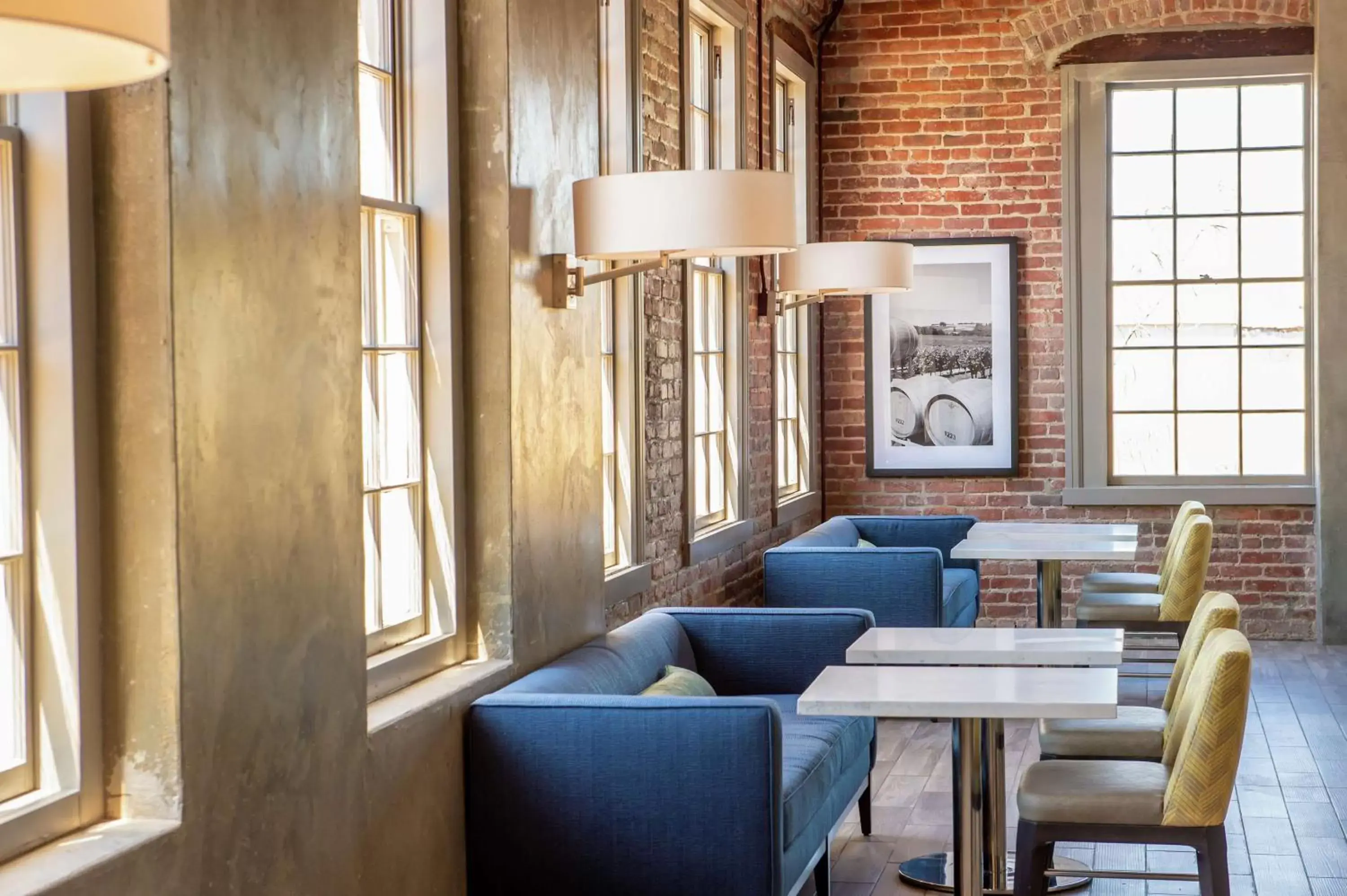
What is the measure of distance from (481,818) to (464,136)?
5.65ft

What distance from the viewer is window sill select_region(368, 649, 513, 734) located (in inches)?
138

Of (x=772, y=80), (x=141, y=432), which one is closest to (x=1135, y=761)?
(x=141, y=432)

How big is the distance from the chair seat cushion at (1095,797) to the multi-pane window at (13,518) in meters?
2.24

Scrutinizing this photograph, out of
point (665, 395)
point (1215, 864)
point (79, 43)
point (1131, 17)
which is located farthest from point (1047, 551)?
point (79, 43)

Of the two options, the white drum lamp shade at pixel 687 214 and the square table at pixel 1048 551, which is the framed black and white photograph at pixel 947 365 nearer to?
the square table at pixel 1048 551

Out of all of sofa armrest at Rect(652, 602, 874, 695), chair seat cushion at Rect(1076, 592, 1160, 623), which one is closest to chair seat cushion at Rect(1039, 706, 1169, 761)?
Answer: sofa armrest at Rect(652, 602, 874, 695)

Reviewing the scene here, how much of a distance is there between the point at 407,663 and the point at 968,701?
133 centimetres

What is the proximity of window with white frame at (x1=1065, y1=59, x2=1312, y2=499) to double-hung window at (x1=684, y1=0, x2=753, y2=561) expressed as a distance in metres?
2.85

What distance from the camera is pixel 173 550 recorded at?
2598mm

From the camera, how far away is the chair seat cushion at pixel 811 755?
4.00m

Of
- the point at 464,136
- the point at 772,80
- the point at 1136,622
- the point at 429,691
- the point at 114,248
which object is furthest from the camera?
the point at 772,80

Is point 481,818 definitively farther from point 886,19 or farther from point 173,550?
point 886,19

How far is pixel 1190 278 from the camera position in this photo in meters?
9.38

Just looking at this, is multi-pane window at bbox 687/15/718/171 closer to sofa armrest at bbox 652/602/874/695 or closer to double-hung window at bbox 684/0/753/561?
double-hung window at bbox 684/0/753/561
